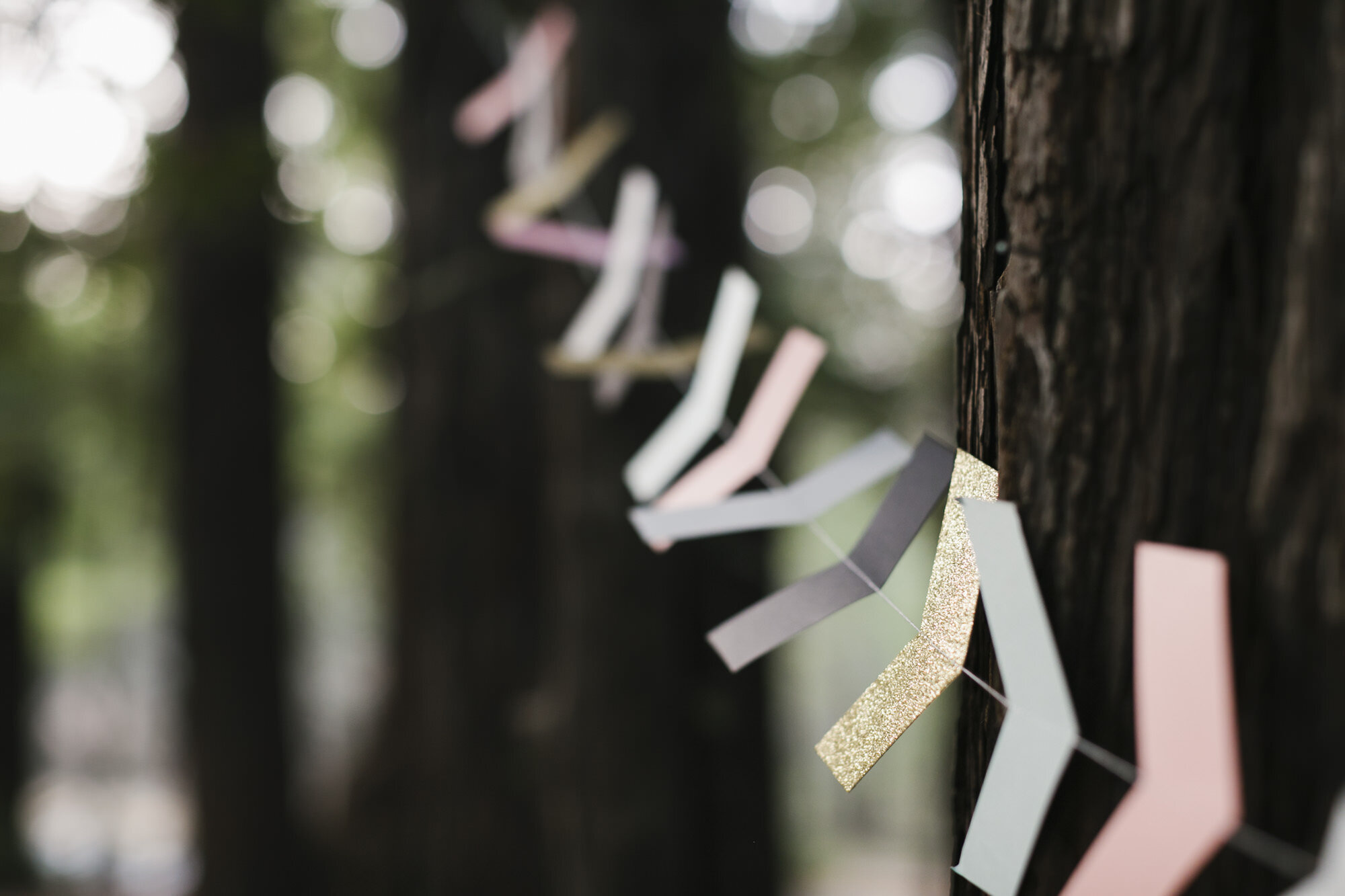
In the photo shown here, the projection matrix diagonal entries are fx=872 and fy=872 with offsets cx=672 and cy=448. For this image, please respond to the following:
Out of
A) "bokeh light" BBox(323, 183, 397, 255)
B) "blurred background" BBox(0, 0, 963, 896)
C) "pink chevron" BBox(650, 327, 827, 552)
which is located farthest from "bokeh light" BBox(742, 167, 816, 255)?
"pink chevron" BBox(650, 327, 827, 552)

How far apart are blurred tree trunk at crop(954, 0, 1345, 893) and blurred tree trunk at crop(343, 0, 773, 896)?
1.16 metres

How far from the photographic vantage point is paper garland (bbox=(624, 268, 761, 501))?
0.88 m

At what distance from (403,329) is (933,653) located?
1.97 metres

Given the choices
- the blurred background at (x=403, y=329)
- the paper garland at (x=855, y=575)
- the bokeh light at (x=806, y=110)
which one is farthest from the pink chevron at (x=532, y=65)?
the bokeh light at (x=806, y=110)

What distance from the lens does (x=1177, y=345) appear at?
48 centimetres

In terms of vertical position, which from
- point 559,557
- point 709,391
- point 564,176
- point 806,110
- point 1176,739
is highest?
point 806,110

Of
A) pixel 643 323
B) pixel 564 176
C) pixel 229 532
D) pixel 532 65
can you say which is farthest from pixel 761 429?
pixel 229 532

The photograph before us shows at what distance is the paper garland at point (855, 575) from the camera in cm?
59

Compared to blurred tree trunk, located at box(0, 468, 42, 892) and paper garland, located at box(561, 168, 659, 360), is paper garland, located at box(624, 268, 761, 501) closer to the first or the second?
paper garland, located at box(561, 168, 659, 360)

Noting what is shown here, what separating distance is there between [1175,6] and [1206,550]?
0.29m

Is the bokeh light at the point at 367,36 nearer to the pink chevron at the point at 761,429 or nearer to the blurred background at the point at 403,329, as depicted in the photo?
the blurred background at the point at 403,329

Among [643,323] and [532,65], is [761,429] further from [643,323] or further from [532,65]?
[532,65]

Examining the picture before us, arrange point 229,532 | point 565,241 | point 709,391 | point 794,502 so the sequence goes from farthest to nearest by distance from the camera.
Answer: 1. point 229,532
2. point 565,241
3. point 709,391
4. point 794,502

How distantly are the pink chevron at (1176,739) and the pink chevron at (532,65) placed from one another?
1606mm
